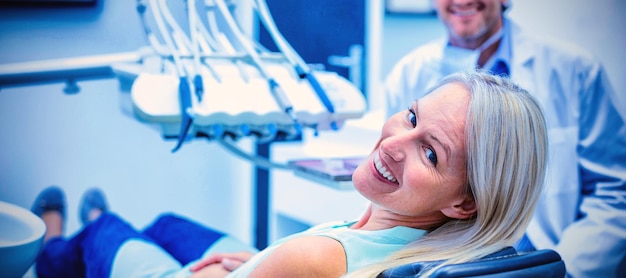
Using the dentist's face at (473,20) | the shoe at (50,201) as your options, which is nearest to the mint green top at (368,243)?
the shoe at (50,201)

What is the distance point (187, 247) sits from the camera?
5.03 feet

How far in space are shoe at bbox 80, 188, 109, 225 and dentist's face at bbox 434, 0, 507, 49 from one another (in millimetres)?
1049

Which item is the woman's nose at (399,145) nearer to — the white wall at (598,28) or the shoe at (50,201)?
the shoe at (50,201)

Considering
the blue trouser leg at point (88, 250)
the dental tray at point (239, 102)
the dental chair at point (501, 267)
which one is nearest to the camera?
the dental chair at point (501, 267)

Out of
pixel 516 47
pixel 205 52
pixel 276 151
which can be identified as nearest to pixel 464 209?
pixel 205 52

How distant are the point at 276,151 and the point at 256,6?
31.8 inches

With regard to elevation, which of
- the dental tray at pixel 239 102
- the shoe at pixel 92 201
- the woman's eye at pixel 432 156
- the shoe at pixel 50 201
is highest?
the dental tray at pixel 239 102

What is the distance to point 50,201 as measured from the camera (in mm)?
1342

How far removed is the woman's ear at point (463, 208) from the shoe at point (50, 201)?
0.75 metres

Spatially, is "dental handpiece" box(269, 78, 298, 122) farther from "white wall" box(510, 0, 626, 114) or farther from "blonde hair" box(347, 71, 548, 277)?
"white wall" box(510, 0, 626, 114)

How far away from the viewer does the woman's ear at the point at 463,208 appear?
3.24 ft

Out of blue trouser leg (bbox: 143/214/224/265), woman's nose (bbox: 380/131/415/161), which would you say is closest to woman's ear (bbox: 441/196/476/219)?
woman's nose (bbox: 380/131/415/161)

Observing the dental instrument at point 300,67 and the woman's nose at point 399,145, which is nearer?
the woman's nose at point 399,145

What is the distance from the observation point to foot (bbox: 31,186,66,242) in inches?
48.9
